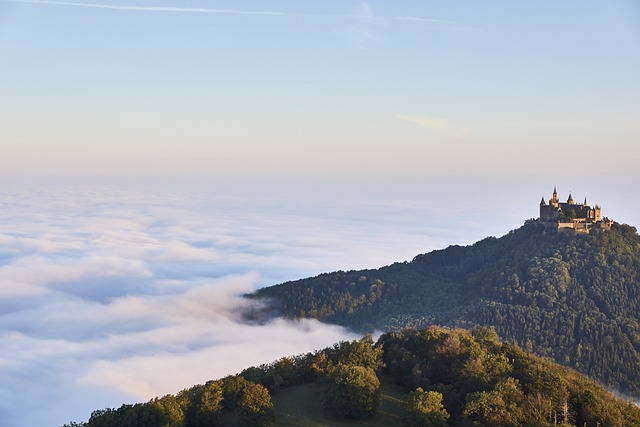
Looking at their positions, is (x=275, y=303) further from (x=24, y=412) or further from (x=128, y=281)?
(x=128, y=281)

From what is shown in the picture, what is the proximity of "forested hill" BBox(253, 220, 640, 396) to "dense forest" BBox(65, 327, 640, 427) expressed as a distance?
40692 millimetres

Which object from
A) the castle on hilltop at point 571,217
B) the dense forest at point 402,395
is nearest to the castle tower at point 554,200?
the castle on hilltop at point 571,217

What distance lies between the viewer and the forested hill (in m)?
81.2

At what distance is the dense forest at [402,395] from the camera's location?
117ft

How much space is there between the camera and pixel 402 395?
4338 cm

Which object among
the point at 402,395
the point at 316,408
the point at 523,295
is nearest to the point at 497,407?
the point at 402,395

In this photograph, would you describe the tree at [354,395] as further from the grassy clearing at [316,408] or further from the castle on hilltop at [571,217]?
the castle on hilltop at [571,217]

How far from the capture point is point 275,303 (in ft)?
416

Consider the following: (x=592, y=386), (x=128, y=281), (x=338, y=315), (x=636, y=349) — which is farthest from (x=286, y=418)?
(x=128, y=281)

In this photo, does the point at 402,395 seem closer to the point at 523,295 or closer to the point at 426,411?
the point at 426,411

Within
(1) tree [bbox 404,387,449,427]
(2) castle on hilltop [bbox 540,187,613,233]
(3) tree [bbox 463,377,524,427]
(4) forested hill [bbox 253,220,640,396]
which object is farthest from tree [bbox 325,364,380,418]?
(2) castle on hilltop [bbox 540,187,613,233]

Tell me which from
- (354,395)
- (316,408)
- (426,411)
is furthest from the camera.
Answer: (316,408)

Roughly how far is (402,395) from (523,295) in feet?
193

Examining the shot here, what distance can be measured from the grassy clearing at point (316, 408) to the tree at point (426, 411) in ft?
9.01
